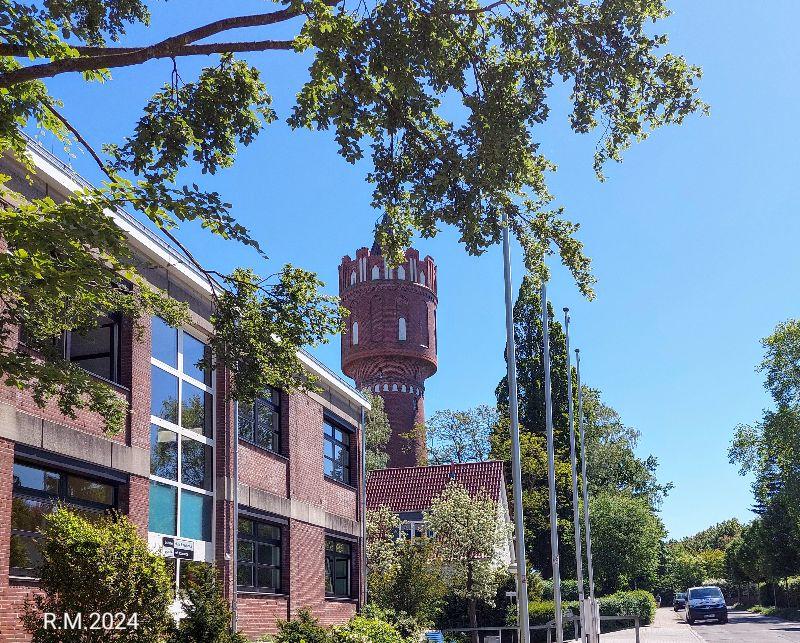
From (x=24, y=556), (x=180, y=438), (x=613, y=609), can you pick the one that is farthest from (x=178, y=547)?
(x=613, y=609)

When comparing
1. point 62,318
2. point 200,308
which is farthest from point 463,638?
point 62,318

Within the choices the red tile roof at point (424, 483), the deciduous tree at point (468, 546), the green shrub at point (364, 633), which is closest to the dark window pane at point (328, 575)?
the green shrub at point (364, 633)

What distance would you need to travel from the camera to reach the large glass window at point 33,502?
45.3ft

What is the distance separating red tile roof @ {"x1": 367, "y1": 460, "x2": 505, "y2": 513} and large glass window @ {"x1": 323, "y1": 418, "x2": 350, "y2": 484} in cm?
1336

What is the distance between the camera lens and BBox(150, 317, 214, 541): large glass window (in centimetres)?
1841

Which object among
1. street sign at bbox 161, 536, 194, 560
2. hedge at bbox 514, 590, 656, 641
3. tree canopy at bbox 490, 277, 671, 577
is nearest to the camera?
street sign at bbox 161, 536, 194, 560

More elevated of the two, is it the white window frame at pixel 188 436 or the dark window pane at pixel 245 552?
the white window frame at pixel 188 436

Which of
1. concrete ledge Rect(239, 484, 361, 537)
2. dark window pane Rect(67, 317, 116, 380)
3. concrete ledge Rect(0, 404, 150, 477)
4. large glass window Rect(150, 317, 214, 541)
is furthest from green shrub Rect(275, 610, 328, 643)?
dark window pane Rect(67, 317, 116, 380)

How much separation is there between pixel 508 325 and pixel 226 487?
269 inches

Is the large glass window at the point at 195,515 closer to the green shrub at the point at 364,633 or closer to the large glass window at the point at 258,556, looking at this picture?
the large glass window at the point at 258,556

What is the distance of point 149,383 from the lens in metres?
17.8

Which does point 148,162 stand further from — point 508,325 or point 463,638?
point 463,638

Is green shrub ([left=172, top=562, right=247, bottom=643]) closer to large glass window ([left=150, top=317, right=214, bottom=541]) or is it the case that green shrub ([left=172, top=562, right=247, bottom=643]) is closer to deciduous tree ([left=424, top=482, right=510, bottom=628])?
large glass window ([left=150, top=317, right=214, bottom=541])

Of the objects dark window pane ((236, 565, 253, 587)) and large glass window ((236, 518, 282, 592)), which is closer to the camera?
dark window pane ((236, 565, 253, 587))
